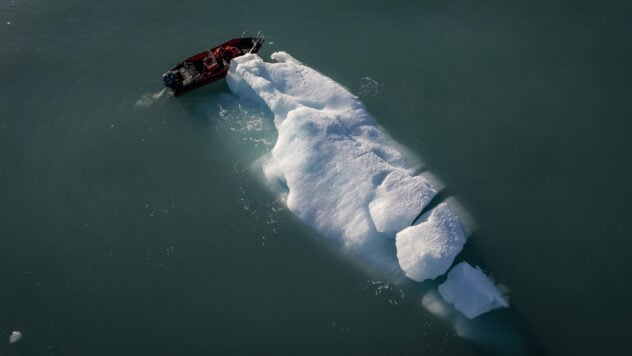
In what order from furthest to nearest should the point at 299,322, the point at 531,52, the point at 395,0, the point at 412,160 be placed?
the point at 395,0 < the point at 531,52 < the point at 412,160 < the point at 299,322

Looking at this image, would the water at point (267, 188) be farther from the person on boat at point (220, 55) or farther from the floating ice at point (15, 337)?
the person on boat at point (220, 55)

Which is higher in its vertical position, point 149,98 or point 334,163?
point 149,98

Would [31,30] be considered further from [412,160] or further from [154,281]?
[412,160]

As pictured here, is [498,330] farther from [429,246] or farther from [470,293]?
[429,246]

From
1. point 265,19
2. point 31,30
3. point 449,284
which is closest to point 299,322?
point 449,284

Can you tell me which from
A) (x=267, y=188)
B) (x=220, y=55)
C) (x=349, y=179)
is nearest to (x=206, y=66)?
(x=220, y=55)

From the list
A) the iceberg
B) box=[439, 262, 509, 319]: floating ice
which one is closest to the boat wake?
the iceberg
